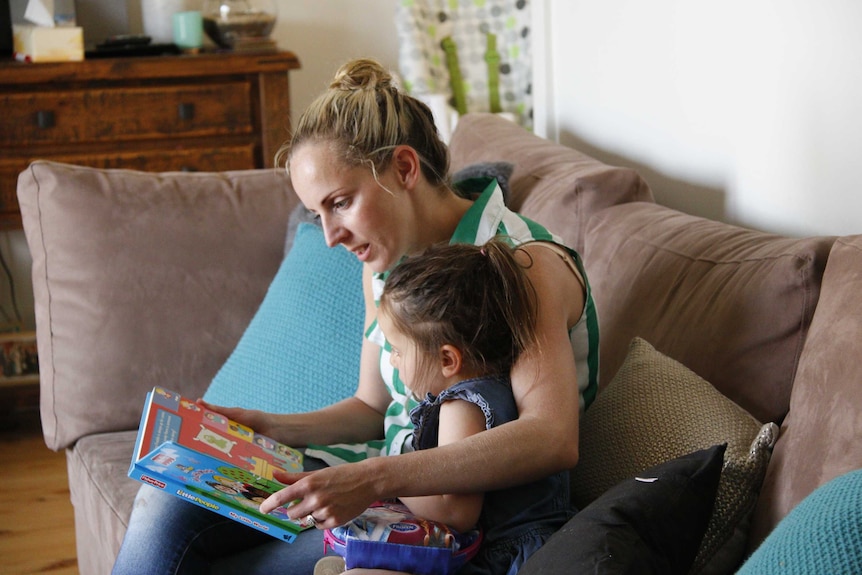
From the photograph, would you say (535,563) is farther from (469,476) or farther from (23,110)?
(23,110)

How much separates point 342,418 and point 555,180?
64cm

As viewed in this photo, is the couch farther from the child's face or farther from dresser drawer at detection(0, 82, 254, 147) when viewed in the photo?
dresser drawer at detection(0, 82, 254, 147)

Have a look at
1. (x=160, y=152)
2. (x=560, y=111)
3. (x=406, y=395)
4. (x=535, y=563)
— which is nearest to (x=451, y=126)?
(x=560, y=111)

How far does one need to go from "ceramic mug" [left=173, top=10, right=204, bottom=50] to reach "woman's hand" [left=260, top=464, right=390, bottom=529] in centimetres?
251

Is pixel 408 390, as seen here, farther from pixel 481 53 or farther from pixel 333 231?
pixel 481 53

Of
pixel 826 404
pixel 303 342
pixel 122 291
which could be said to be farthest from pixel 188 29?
pixel 826 404

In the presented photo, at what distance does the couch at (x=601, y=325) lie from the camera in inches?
43.0

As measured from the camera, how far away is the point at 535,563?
97 cm

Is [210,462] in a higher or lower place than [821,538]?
lower

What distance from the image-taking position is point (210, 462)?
4.00 ft

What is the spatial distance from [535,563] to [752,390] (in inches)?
18.0

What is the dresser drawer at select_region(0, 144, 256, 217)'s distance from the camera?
3.11 m

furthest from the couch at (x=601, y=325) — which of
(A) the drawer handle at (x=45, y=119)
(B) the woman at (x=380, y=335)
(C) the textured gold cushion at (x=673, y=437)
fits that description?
(A) the drawer handle at (x=45, y=119)

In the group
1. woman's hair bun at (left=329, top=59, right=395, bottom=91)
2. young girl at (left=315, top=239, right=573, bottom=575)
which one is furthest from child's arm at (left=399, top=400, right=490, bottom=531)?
woman's hair bun at (left=329, top=59, right=395, bottom=91)
